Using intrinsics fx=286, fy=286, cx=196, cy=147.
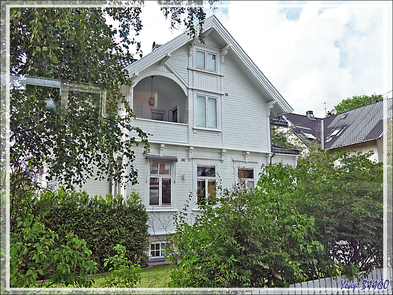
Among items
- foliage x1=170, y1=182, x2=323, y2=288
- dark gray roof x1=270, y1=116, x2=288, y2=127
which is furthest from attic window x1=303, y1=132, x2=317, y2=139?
foliage x1=170, y1=182, x2=323, y2=288

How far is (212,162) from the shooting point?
4094mm

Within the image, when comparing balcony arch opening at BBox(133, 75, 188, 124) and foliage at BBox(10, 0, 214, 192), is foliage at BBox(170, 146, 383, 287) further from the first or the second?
balcony arch opening at BBox(133, 75, 188, 124)

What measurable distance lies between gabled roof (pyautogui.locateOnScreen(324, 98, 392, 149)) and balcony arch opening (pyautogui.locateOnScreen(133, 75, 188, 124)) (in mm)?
1949

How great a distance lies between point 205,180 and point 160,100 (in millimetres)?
1232

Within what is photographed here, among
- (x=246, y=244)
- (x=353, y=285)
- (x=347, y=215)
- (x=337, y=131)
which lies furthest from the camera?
(x=337, y=131)

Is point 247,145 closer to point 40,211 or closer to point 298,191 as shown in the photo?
point 298,191

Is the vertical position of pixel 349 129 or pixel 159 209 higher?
pixel 349 129

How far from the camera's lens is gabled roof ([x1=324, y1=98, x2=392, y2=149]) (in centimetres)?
300

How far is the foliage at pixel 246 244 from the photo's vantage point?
222cm

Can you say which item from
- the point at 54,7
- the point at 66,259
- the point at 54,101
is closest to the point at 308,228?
the point at 66,259

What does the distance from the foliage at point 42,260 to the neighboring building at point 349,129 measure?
2.80 meters

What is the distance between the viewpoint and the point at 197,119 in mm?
4215

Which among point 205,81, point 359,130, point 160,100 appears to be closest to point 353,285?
point 359,130

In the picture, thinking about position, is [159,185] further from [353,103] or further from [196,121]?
[353,103]
